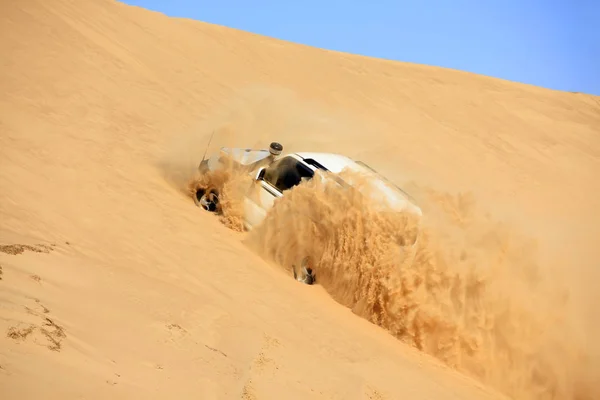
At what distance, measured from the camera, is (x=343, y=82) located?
2603 cm

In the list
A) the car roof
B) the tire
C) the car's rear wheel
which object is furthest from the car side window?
the car's rear wheel

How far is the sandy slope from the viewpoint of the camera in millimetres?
4289

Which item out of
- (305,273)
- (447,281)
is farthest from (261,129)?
(447,281)

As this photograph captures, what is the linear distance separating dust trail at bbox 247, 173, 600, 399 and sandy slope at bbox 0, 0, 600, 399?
3 centimetres

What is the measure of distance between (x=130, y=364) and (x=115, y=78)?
14816mm

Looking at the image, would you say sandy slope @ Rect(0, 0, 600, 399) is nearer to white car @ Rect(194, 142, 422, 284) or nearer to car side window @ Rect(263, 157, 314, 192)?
white car @ Rect(194, 142, 422, 284)

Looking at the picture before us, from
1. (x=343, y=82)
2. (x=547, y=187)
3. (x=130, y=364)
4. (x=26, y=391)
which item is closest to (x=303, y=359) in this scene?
(x=130, y=364)

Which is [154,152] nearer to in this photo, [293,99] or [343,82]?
[293,99]

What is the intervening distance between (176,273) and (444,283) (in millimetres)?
3125

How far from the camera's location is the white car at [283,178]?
8344mm

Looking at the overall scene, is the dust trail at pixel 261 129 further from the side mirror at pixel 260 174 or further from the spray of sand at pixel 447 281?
the spray of sand at pixel 447 281

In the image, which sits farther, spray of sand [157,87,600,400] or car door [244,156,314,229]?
car door [244,156,314,229]

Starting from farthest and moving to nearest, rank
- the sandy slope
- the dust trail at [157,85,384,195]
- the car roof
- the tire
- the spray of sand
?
the dust trail at [157,85,384,195] → the tire → the car roof → the spray of sand → the sandy slope

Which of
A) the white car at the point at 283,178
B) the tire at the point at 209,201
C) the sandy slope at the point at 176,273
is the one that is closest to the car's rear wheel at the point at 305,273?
the white car at the point at 283,178
